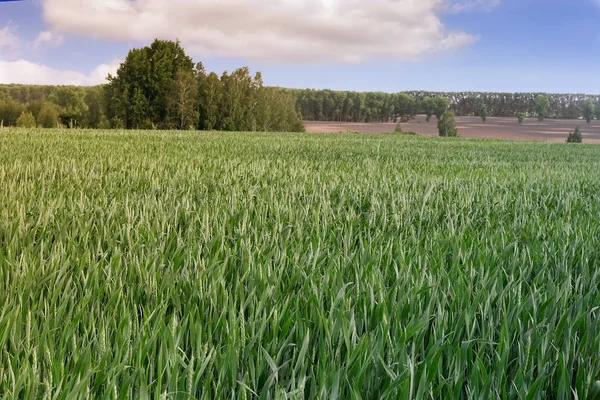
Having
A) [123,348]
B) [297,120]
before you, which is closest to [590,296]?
[123,348]

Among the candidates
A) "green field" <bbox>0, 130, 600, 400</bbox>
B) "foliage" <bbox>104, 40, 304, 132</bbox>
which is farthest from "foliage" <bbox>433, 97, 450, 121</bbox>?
"green field" <bbox>0, 130, 600, 400</bbox>

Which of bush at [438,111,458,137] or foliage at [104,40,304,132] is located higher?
foliage at [104,40,304,132]

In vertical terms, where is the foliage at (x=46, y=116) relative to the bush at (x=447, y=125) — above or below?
above

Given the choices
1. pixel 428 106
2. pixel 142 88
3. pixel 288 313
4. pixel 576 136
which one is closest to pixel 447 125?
pixel 428 106

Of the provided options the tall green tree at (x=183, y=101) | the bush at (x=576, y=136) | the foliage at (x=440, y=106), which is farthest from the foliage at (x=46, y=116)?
the bush at (x=576, y=136)

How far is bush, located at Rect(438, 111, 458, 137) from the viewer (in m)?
81.8

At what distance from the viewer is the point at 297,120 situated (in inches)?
2840

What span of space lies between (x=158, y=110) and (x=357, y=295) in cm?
5103

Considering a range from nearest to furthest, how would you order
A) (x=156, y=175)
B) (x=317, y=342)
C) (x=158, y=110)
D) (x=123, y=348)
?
1. (x=123, y=348)
2. (x=317, y=342)
3. (x=156, y=175)
4. (x=158, y=110)

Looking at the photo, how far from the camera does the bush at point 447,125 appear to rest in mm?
81850

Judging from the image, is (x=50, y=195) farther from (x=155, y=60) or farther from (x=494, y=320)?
(x=155, y=60)

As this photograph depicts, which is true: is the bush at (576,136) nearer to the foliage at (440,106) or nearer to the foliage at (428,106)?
the foliage at (428,106)

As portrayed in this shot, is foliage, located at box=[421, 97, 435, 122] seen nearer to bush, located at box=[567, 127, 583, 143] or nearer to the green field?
bush, located at box=[567, 127, 583, 143]

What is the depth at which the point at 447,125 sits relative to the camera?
8306 centimetres
